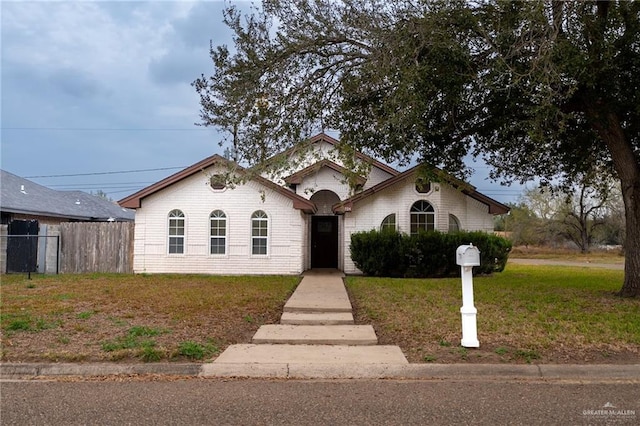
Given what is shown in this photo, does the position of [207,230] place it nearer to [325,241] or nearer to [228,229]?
[228,229]

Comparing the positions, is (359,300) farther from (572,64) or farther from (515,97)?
(572,64)

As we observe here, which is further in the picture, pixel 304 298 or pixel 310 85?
pixel 310 85

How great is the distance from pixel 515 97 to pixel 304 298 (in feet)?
20.8

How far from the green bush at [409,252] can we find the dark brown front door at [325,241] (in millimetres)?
3426

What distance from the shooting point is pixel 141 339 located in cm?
709

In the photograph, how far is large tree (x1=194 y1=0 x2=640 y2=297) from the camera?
962 cm

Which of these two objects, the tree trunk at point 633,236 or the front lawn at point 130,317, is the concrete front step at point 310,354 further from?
the tree trunk at point 633,236

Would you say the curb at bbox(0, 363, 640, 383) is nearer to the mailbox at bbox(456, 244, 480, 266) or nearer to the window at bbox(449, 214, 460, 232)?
→ the mailbox at bbox(456, 244, 480, 266)

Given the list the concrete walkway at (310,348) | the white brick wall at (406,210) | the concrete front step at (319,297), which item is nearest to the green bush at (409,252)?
the white brick wall at (406,210)

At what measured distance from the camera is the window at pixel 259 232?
18.0 metres

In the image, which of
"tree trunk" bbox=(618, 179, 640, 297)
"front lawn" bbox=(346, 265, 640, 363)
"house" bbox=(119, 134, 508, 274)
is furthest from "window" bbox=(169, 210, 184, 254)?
"tree trunk" bbox=(618, 179, 640, 297)

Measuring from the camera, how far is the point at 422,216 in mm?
18219

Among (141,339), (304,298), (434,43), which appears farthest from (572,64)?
(141,339)

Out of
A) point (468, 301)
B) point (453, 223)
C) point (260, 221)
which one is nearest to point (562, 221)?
point (453, 223)
